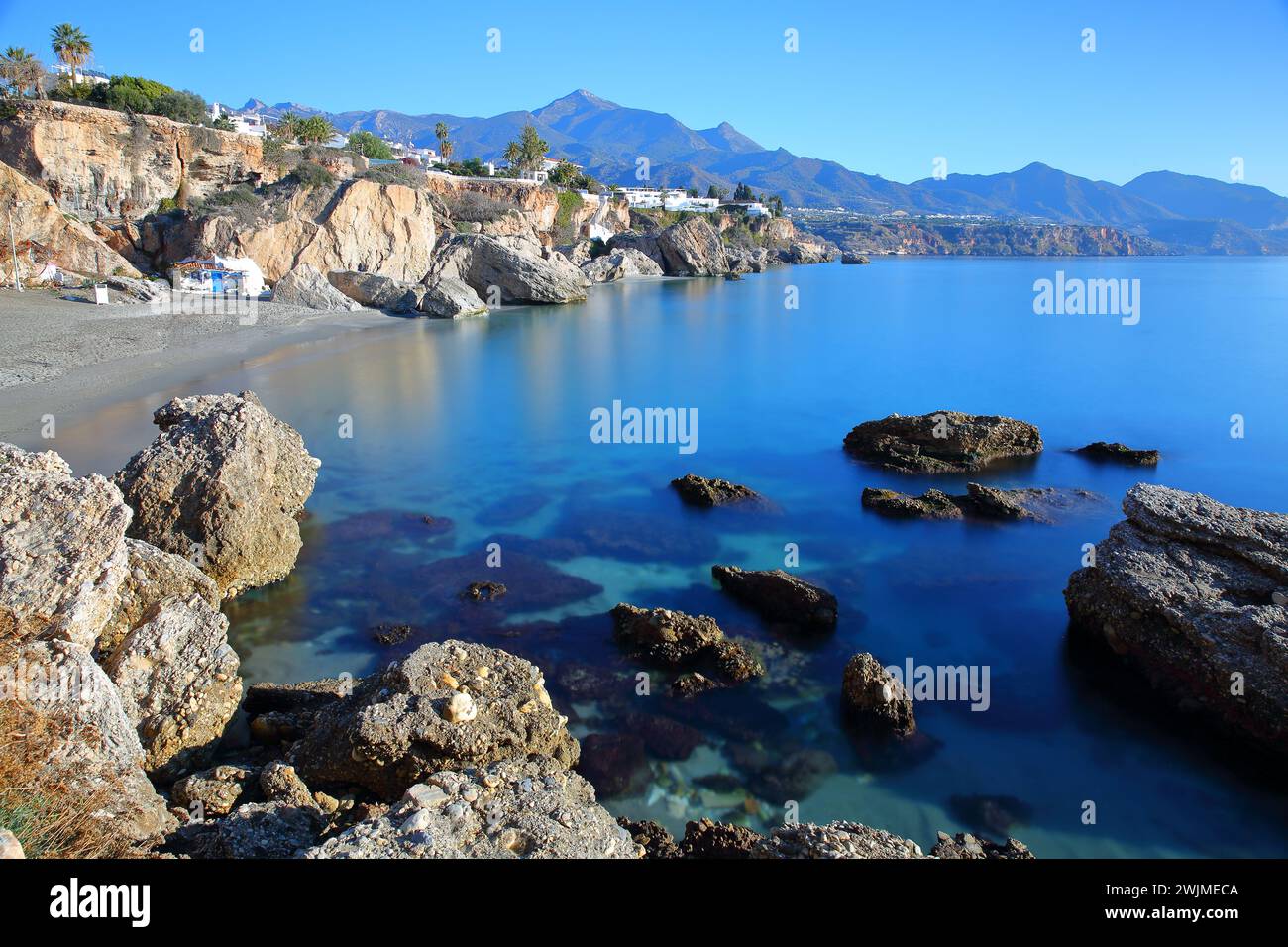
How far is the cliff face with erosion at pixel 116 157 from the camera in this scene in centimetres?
4094

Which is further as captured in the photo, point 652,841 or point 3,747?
point 652,841

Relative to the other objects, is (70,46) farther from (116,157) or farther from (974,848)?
(974,848)

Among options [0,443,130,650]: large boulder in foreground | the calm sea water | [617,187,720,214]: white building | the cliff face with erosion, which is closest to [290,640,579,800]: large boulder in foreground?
the calm sea water

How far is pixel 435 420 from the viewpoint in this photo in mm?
25266

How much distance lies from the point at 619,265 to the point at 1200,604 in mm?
77535

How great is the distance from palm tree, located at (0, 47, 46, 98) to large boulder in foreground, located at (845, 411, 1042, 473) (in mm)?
49786

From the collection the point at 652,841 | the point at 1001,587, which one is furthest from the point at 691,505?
the point at 652,841

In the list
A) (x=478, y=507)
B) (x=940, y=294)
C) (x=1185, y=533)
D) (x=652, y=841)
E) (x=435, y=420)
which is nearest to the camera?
(x=652, y=841)

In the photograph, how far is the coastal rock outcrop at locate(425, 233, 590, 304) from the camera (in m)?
56.6

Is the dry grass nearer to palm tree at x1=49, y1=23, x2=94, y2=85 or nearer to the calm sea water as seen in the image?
the calm sea water

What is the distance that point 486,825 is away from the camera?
5.04m

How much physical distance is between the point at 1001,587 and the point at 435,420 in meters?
17.6

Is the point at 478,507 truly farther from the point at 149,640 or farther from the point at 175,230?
the point at 175,230

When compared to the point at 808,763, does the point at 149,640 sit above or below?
above
